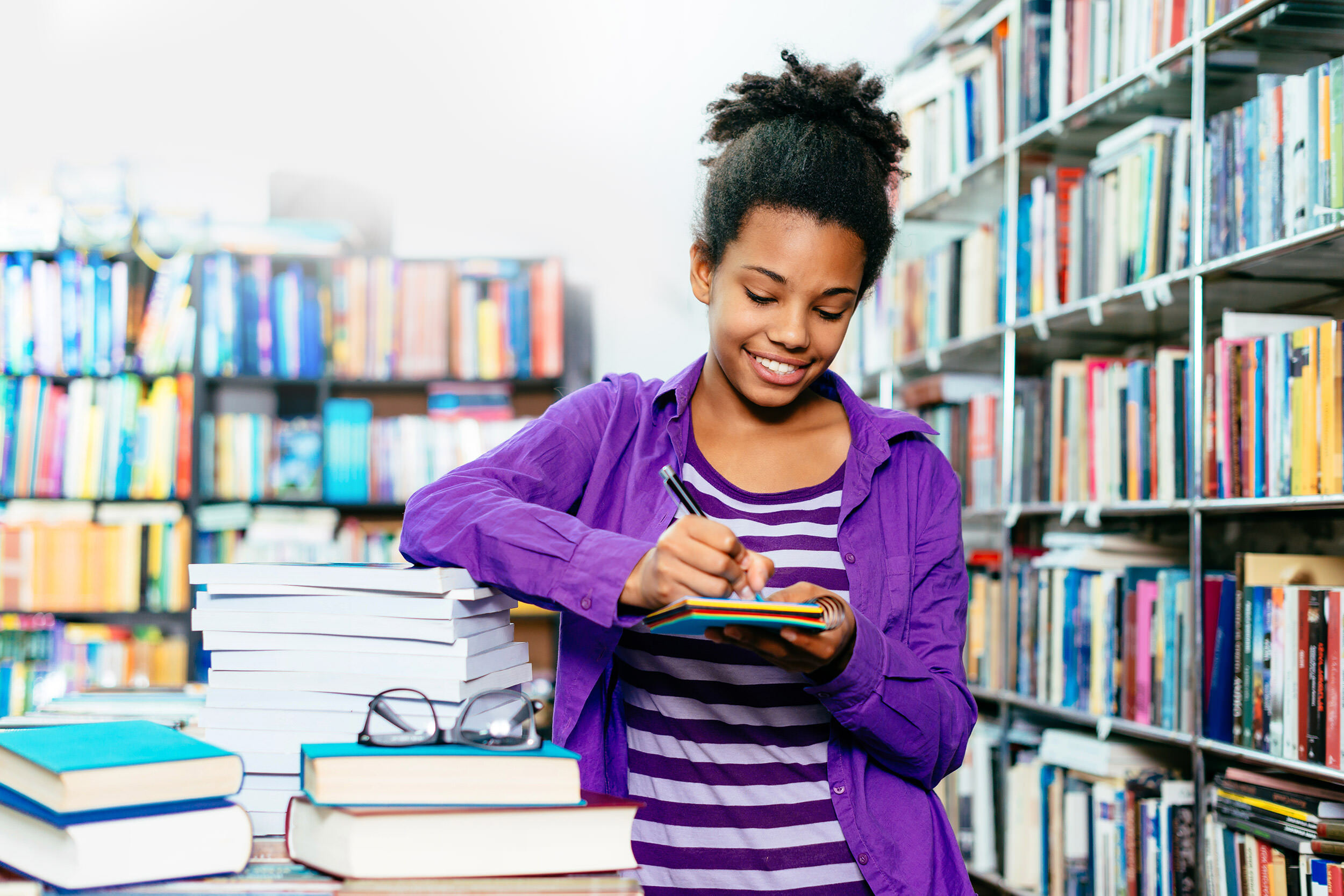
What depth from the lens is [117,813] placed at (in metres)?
0.64

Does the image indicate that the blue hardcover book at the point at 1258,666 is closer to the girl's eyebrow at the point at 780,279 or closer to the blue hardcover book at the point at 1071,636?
the blue hardcover book at the point at 1071,636

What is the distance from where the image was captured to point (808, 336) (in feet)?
3.49

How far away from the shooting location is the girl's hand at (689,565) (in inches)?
31.4

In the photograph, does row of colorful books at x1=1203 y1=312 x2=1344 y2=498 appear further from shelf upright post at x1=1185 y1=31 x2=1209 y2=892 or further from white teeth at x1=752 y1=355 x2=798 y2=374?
white teeth at x1=752 y1=355 x2=798 y2=374

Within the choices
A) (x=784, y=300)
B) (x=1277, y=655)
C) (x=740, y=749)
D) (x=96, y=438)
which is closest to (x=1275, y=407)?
(x=1277, y=655)

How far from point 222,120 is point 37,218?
76 cm

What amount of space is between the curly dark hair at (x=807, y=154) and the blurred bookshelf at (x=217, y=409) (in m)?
2.73

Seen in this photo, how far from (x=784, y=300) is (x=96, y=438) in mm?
3255

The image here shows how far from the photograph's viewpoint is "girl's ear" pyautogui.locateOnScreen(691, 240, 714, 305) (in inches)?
47.2

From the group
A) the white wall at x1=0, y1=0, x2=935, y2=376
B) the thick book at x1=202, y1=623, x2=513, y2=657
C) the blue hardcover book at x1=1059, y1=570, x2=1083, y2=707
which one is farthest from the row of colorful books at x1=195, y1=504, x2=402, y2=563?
the thick book at x1=202, y1=623, x2=513, y2=657

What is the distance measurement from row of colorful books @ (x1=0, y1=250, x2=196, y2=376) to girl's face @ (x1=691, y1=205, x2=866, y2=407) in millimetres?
3094

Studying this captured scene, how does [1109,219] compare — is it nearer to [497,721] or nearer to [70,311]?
[497,721]

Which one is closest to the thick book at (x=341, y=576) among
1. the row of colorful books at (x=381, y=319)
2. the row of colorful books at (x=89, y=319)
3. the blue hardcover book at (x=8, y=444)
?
the row of colorful books at (x=381, y=319)

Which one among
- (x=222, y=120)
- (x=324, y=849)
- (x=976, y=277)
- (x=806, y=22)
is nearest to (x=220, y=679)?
(x=324, y=849)
